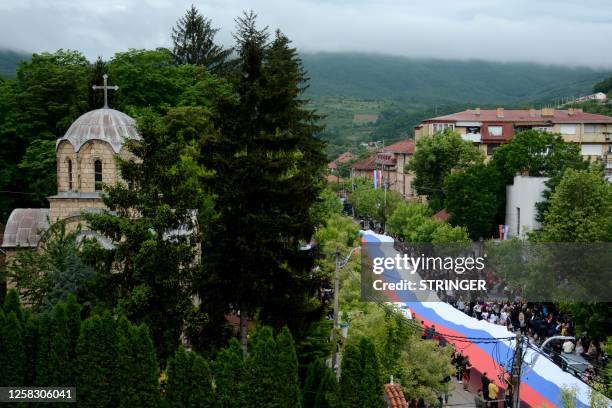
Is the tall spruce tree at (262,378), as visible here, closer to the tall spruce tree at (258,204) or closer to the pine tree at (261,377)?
the pine tree at (261,377)

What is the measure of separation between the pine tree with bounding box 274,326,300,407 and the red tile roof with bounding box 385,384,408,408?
3.45m

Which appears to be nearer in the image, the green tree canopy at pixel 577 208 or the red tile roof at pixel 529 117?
the green tree canopy at pixel 577 208

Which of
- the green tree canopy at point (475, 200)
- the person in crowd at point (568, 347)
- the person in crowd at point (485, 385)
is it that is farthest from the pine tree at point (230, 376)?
the green tree canopy at point (475, 200)

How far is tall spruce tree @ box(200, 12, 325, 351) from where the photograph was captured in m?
22.6

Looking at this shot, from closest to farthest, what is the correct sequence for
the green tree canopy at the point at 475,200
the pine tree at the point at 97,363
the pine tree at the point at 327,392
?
the pine tree at the point at 327,392, the pine tree at the point at 97,363, the green tree canopy at the point at 475,200

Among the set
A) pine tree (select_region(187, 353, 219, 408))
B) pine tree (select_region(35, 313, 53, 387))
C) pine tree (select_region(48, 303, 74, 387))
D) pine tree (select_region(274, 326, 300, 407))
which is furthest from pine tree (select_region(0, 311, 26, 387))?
pine tree (select_region(274, 326, 300, 407))

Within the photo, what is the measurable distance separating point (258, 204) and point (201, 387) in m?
6.06

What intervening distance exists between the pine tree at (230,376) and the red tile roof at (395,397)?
4.68 meters

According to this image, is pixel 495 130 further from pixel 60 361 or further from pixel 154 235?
pixel 60 361

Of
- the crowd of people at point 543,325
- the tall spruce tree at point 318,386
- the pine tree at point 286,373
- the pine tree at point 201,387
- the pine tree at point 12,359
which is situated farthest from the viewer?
the crowd of people at point 543,325

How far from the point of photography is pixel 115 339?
773 inches

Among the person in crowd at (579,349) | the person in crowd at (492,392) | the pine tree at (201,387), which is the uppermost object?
the pine tree at (201,387)

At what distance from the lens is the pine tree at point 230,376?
18875 millimetres

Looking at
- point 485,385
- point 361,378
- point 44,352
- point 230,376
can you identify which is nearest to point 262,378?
point 230,376
